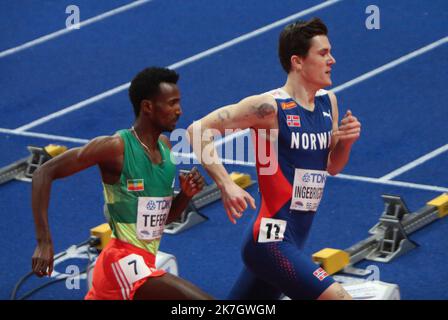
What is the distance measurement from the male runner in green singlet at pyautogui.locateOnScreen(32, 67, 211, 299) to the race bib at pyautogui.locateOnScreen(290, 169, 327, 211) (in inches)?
24.3

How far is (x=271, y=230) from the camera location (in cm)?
766

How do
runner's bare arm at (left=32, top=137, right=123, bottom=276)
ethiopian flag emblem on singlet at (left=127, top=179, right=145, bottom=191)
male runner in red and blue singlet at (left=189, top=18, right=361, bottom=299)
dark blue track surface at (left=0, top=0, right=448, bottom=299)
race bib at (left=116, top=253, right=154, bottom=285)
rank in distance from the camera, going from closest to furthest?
1. runner's bare arm at (left=32, top=137, right=123, bottom=276)
2. race bib at (left=116, top=253, right=154, bottom=285)
3. ethiopian flag emblem on singlet at (left=127, top=179, right=145, bottom=191)
4. male runner in red and blue singlet at (left=189, top=18, right=361, bottom=299)
5. dark blue track surface at (left=0, top=0, right=448, bottom=299)

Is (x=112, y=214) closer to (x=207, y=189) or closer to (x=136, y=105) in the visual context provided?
(x=136, y=105)

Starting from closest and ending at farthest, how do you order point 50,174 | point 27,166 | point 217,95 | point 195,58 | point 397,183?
1. point 50,174
2. point 397,183
3. point 27,166
4. point 217,95
5. point 195,58

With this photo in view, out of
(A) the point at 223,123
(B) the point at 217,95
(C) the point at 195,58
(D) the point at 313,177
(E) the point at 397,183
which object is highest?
(C) the point at 195,58

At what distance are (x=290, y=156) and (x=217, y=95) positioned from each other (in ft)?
21.3

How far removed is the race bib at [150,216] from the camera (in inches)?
291

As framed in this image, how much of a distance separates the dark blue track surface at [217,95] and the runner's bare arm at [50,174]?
2.60 m

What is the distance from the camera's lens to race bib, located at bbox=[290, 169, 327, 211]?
7.71 meters

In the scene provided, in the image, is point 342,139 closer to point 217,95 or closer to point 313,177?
point 313,177

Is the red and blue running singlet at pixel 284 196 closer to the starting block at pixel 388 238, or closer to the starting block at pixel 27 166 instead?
the starting block at pixel 388 238

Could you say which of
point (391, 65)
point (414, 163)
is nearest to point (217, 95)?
point (391, 65)

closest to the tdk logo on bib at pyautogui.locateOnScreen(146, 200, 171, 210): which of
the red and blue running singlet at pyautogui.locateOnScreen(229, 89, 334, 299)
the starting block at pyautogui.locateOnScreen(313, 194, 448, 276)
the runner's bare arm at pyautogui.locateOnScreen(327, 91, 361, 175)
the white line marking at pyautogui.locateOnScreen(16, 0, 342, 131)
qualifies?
the red and blue running singlet at pyautogui.locateOnScreen(229, 89, 334, 299)

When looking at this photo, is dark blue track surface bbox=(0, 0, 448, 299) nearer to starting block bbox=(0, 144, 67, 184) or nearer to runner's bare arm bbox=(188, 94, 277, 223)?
starting block bbox=(0, 144, 67, 184)
